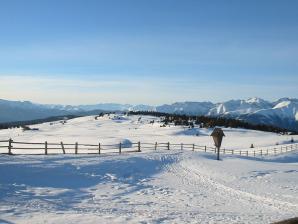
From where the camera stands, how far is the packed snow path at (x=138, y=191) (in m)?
21.0

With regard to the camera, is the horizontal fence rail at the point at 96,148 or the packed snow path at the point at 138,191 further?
the horizontal fence rail at the point at 96,148

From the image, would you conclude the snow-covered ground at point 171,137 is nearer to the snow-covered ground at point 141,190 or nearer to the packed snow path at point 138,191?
the snow-covered ground at point 141,190

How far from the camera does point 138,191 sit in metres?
28.8

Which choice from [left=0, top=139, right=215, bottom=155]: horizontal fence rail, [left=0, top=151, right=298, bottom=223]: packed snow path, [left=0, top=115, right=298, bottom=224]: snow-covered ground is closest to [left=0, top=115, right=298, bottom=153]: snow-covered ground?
[left=0, top=139, right=215, bottom=155]: horizontal fence rail

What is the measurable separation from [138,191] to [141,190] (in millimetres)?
503

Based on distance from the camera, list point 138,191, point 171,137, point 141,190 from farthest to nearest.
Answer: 1. point 171,137
2. point 141,190
3. point 138,191

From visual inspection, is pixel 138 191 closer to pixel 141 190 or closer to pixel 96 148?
pixel 141 190

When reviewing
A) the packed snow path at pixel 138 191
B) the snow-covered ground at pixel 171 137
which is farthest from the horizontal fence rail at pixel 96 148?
the packed snow path at pixel 138 191

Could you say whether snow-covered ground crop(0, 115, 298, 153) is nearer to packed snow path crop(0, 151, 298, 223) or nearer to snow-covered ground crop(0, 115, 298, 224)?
snow-covered ground crop(0, 115, 298, 224)

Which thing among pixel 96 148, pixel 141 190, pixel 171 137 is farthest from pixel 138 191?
pixel 171 137

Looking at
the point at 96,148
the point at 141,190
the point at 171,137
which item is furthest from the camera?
the point at 171,137

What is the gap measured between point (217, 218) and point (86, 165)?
15.8m

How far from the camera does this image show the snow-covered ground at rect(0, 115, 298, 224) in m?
21.0

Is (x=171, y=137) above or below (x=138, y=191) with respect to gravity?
below
